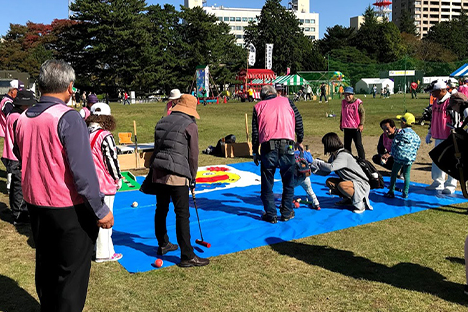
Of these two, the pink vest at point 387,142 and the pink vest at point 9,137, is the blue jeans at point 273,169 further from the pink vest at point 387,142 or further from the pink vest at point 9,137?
the pink vest at point 387,142

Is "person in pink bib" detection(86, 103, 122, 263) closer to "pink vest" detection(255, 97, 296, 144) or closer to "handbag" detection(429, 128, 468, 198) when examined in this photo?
"pink vest" detection(255, 97, 296, 144)

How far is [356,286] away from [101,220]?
2.85 metres

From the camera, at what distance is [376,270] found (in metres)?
4.96

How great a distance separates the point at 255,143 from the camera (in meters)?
6.93

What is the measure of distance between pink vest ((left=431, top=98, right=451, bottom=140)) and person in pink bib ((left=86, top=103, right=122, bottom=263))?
6.17 meters

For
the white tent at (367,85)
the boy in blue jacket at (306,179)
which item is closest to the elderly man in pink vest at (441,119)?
the boy in blue jacket at (306,179)

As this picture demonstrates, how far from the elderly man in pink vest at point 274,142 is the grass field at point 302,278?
949 mm

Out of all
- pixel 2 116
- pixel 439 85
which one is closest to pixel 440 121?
pixel 439 85

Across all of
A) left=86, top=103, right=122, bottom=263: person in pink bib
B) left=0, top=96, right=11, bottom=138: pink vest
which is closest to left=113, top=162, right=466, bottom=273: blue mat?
left=86, top=103, right=122, bottom=263: person in pink bib

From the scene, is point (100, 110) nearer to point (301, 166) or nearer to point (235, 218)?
point (235, 218)

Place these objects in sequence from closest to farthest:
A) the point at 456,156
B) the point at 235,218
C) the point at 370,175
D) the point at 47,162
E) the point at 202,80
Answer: the point at 47,162 < the point at 456,156 < the point at 235,218 < the point at 370,175 < the point at 202,80

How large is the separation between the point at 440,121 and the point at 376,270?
4483 mm

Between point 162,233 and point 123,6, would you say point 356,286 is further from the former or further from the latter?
point 123,6

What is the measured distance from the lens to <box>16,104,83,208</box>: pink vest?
2.95m
